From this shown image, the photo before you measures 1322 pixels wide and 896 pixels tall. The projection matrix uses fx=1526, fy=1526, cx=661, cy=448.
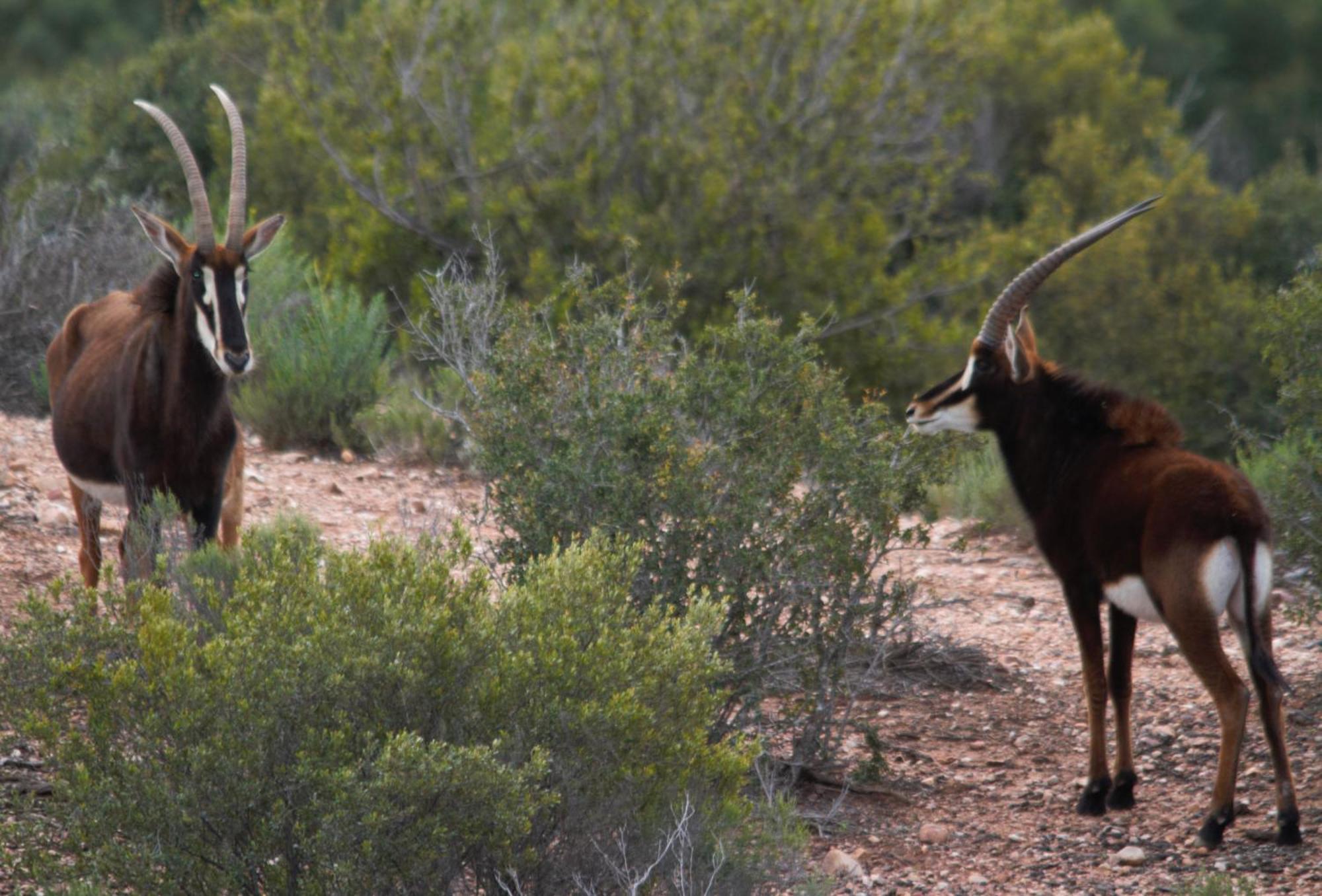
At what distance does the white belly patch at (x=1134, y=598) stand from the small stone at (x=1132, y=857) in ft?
2.67

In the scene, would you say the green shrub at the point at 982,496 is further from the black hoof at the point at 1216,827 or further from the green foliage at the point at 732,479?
the black hoof at the point at 1216,827

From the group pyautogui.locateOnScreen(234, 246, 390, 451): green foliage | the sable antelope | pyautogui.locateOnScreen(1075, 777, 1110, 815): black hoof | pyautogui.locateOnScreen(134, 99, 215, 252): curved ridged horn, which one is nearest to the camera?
the sable antelope

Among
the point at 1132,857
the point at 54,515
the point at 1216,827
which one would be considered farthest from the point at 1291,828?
the point at 54,515

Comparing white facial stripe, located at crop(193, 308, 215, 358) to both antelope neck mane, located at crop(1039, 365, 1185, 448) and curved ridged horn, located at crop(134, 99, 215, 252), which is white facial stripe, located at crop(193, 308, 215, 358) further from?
antelope neck mane, located at crop(1039, 365, 1185, 448)

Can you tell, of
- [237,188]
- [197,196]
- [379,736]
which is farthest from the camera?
[237,188]

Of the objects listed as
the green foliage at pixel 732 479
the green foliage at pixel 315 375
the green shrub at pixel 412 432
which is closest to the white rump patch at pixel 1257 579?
the green foliage at pixel 732 479

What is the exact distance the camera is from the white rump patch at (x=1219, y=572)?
5184 millimetres

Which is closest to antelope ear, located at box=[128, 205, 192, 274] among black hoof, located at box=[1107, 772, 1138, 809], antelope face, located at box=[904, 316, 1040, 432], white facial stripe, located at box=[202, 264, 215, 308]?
white facial stripe, located at box=[202, 264, 215, 308]

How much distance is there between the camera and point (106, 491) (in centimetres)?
661

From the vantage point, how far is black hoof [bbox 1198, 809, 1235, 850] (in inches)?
208

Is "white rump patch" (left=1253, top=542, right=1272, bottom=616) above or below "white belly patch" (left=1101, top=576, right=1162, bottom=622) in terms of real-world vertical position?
above

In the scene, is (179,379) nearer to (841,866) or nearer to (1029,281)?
(841,866)

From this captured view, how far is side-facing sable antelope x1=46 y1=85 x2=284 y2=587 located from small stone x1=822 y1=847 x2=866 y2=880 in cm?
279

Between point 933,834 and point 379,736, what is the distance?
2.39m
